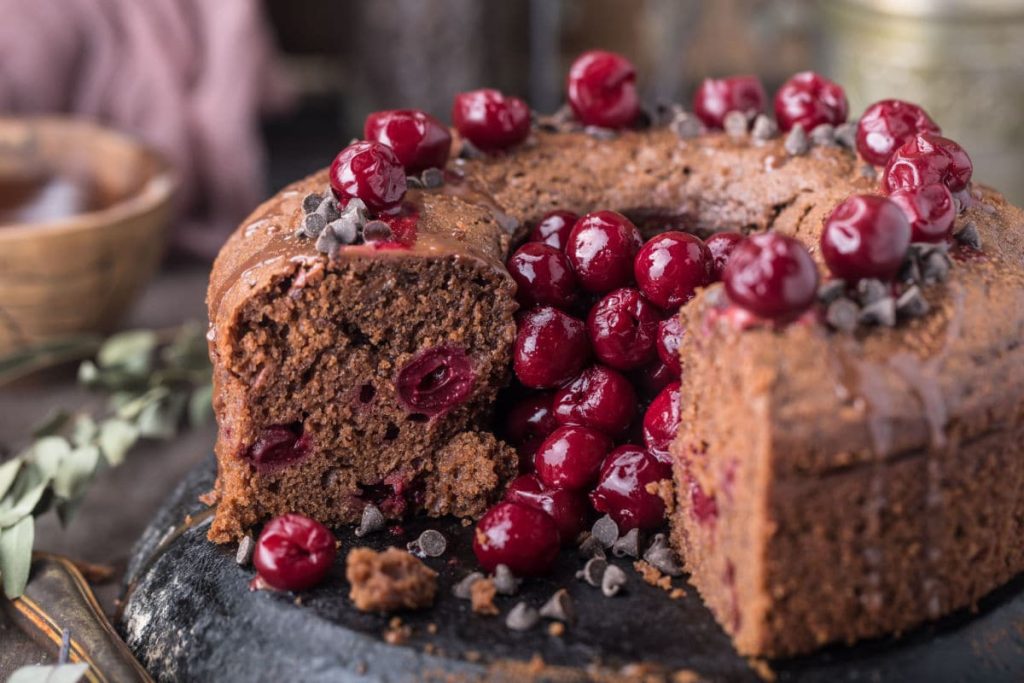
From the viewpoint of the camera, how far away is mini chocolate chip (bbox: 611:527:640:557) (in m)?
2.54

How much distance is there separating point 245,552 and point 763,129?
5.42 feet

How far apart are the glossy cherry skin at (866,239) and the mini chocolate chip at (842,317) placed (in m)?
0.10

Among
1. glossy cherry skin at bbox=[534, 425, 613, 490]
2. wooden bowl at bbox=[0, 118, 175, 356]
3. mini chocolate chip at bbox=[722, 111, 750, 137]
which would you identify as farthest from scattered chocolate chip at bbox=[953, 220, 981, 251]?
wooden bowl at bbox=[0, 118, 175, 356]

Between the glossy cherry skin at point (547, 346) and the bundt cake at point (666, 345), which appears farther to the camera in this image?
the glossy cherry skin at point (547, 346)

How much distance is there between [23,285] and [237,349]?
178 cm

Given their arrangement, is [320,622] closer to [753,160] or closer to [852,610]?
[852,610]

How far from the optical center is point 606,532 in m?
2.58

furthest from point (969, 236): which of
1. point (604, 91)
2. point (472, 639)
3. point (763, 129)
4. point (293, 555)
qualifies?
point (293, 555)

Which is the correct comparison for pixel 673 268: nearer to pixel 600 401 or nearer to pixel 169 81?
pixel 600 401

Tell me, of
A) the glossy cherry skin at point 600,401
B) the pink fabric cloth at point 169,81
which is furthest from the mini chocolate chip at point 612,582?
the pink fabric cloth at point 169,81

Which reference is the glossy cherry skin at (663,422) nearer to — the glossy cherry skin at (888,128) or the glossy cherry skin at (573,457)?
the glossy cherry skin at (573,457)

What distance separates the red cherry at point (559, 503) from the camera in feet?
8.57

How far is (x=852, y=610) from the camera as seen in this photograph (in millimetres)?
2207

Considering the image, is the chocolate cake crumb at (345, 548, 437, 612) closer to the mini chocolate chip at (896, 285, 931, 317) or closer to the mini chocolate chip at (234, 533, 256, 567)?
the mini chocolate chip at (234, 533, 256, 567)
